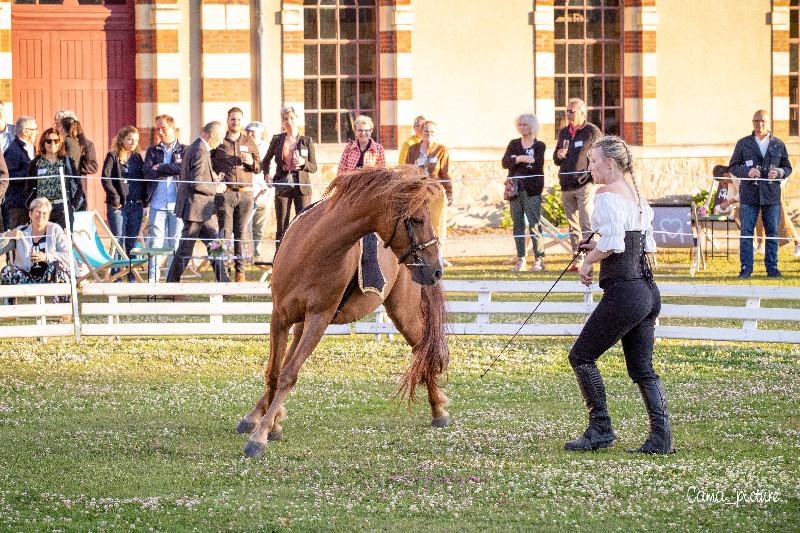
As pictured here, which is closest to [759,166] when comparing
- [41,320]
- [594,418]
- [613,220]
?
[41,320]

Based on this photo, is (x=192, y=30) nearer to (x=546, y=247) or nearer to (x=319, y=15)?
(x=319, y=15)

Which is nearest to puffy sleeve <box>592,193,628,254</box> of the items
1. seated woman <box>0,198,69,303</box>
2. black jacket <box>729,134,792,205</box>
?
seated woman <box>0,198,69,303</box>

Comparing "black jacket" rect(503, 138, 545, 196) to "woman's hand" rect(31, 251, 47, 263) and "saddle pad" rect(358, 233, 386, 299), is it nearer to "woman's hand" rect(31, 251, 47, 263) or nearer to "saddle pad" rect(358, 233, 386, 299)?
"woman's hand" rect(31, 251, 47, 263)

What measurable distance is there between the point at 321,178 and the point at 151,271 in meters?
5.84

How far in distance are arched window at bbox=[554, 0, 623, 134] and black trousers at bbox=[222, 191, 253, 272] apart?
8.28 meters

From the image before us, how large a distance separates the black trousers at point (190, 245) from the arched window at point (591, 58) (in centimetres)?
888

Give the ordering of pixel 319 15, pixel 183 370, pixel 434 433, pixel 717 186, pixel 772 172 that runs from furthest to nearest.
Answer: pixel 319 15 < pixel 717 186 < pixel 772 172 < pixel 183 370 < pixel 434 433

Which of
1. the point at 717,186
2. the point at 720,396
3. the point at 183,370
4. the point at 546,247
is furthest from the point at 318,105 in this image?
the point at 720,396

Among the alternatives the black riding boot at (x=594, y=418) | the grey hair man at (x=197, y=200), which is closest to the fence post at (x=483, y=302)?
the grey hair man at (x=197, y=200)

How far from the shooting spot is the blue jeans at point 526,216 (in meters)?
18.9

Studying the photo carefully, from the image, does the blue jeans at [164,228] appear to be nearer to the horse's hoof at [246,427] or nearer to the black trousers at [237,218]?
the black trousers at [237,218]

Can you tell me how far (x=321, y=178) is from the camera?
22203 mm

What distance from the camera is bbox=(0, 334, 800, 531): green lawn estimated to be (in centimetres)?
699

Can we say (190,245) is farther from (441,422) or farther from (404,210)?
(404,210)
